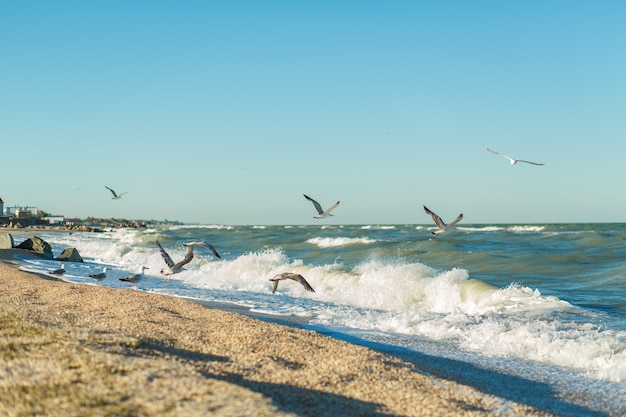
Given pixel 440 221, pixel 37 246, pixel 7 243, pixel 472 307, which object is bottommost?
pixel 472 307

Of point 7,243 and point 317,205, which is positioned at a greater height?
point 317,205

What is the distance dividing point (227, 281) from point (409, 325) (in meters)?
10.4

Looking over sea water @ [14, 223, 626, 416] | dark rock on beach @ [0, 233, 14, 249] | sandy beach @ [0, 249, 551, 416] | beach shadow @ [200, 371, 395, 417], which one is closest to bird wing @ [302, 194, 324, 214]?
sea water @ [14, 223, 626, 416]

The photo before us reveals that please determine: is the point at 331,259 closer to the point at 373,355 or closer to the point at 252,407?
the point at 373,355

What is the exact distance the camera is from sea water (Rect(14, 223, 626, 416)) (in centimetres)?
837

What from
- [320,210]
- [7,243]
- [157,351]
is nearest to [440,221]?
[320,210]

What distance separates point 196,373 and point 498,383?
14.0 ft

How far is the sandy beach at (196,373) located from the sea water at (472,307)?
4.35ft

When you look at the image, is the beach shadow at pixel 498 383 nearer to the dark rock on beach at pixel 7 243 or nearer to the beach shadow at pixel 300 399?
the beach shadow at pixel 300 399

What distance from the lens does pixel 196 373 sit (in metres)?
5.60

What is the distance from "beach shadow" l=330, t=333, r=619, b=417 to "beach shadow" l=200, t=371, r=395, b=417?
2.23 metres

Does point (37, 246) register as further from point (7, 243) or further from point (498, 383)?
point (498, 383)

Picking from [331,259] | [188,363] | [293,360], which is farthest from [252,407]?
[331,259]

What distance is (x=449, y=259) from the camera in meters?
26.2
